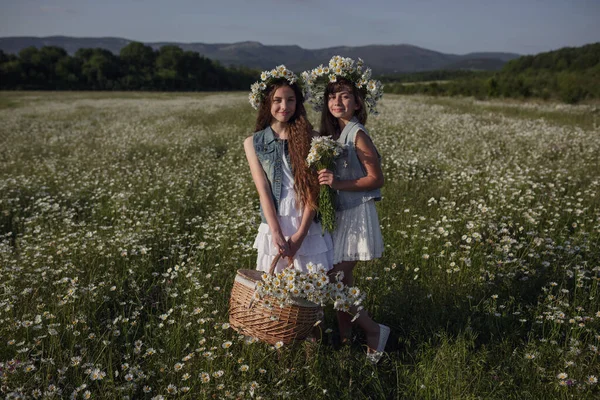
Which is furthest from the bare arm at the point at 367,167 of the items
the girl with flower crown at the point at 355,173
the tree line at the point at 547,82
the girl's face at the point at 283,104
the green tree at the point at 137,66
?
the green tree at the point at 137,66

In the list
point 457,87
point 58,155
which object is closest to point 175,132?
point 58,155

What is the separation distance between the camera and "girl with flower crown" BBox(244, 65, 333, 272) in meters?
2.79

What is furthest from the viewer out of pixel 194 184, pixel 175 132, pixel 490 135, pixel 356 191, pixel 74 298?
pixel 175 132

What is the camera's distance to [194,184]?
6.83 m

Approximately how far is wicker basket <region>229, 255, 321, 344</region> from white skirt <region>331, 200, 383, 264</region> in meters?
0.45

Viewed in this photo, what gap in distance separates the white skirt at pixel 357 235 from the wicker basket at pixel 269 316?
446mm

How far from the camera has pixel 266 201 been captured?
2824mm

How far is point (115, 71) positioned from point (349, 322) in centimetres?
7178

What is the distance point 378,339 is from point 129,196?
4476 millimetres

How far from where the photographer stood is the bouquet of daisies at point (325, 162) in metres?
2.52

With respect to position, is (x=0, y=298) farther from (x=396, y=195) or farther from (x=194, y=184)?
(x=396, y=195)

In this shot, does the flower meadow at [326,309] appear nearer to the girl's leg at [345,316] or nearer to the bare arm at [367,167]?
the girl's leg at [345,316]

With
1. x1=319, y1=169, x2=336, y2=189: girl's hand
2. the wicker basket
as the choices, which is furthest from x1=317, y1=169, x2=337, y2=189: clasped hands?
the wicker basket

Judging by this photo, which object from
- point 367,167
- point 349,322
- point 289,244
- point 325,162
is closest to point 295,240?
point 289,244
